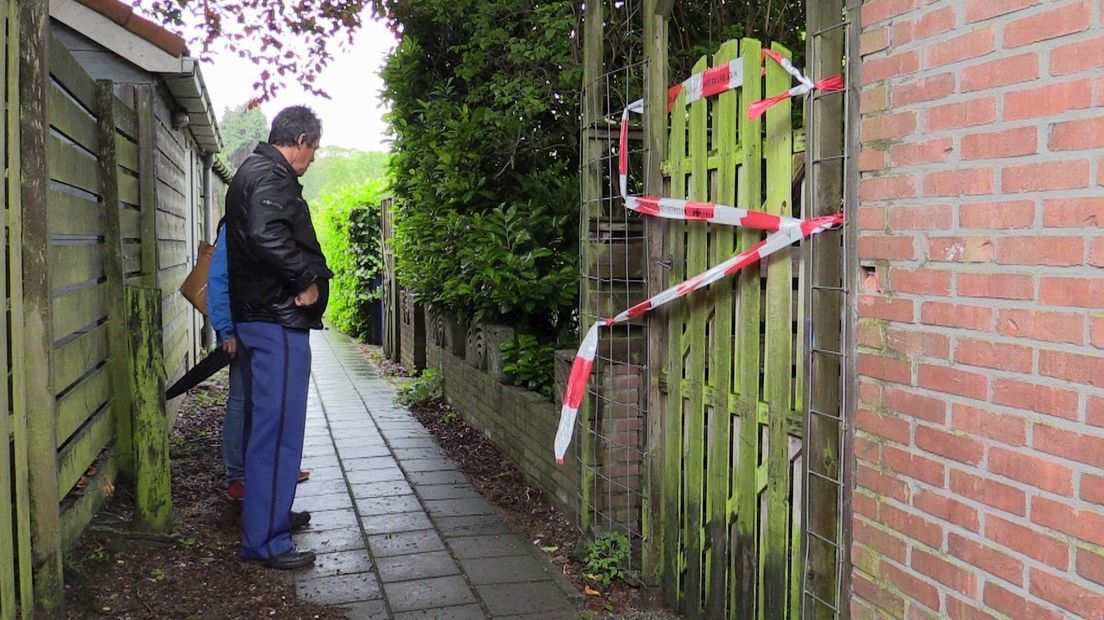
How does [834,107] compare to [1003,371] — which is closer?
[1003,371]

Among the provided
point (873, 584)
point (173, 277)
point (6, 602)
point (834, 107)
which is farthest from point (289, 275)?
point (173, 277)

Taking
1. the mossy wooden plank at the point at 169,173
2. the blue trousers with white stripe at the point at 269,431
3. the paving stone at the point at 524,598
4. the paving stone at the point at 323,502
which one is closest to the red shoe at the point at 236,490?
the paving stone at the point at 323,502

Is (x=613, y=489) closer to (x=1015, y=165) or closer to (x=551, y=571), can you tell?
(x=551, y=571)

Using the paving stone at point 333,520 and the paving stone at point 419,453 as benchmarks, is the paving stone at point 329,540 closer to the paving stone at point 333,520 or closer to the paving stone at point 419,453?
the paving stone at point 333,520

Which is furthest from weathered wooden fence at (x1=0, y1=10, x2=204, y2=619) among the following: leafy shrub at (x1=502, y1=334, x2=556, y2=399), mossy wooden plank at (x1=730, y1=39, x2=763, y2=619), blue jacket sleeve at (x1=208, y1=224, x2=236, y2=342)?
mossy wooden plank at (x1=730, y1=39, x2=763, y2=619)

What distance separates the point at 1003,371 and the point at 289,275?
126 inches

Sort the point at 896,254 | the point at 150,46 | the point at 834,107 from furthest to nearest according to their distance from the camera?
the point at 150,46
the point at 834,107
the point at 896,254

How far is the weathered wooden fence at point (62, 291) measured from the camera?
9.98 ft

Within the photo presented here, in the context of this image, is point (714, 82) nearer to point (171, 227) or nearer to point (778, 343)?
point (778, 343)

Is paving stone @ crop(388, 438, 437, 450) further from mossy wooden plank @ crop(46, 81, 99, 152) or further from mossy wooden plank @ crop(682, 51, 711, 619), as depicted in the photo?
mossy wooden plank @ crop(682, 51, 711, 619)

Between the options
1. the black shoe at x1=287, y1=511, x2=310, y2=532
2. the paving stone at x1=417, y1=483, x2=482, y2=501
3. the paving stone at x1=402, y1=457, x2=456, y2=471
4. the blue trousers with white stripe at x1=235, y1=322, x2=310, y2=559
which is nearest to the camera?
the blue trousers with white stripe at x1=235, y1=322, x2=310, y2=559

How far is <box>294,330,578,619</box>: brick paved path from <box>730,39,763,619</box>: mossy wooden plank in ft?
3.10

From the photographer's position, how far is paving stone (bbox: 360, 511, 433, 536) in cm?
504

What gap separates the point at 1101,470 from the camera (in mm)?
1874
